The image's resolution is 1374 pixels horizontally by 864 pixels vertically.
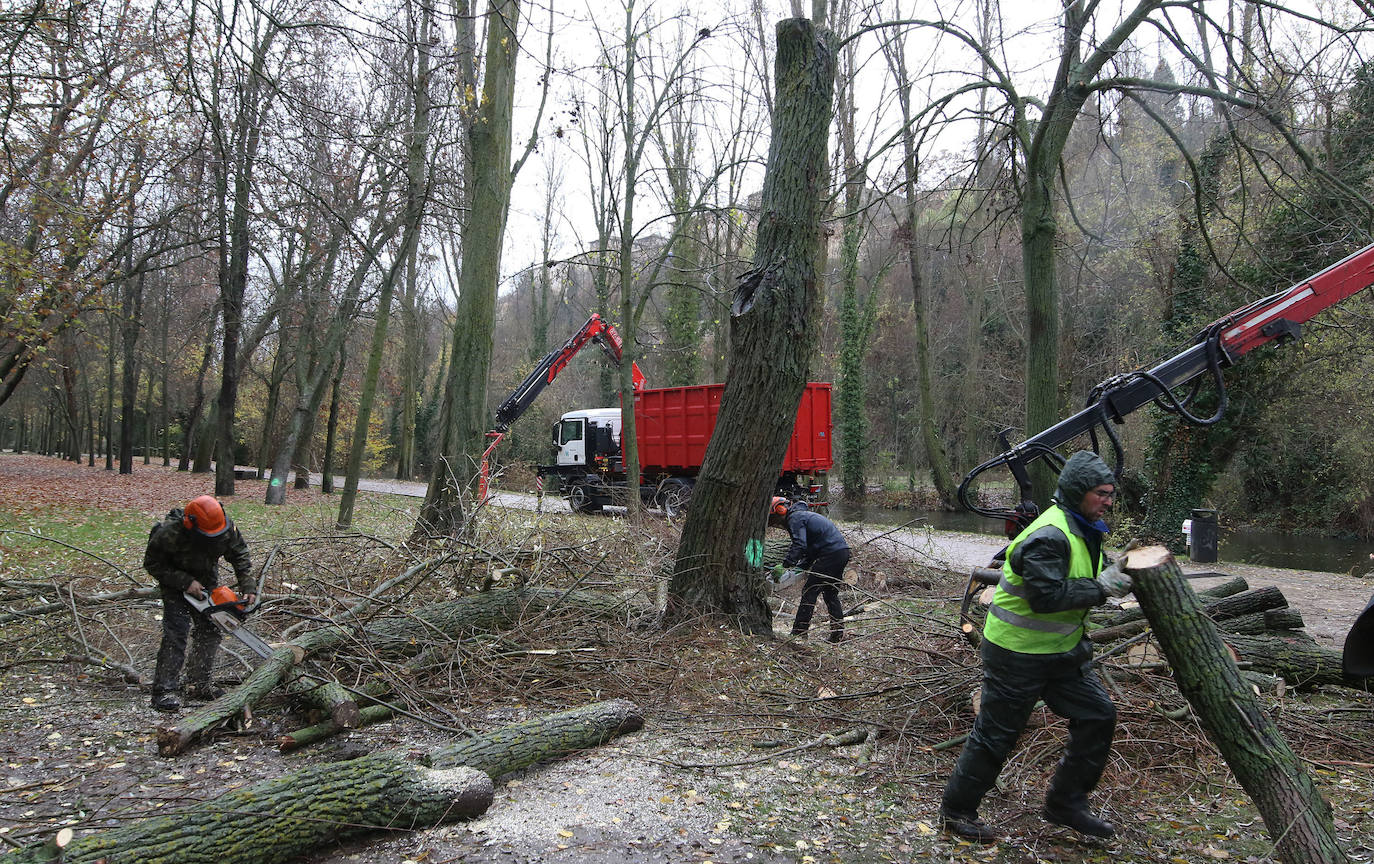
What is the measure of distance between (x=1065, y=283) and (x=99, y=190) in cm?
2314

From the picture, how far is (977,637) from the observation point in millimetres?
4711

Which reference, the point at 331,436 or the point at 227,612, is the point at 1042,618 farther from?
the point at 331,436

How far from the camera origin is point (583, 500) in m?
18.5

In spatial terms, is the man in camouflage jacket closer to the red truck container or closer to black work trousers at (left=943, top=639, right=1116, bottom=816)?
black work trousers at (left=943, top=639, right=1116, bottom=816)

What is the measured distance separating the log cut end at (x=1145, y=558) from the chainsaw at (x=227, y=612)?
487 centimetres

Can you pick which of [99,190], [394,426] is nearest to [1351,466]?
[99,190]

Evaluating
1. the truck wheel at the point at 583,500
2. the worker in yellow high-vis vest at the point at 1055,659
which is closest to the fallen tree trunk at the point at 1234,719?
the worker in yellow high-vis vest at the point at 1055,659

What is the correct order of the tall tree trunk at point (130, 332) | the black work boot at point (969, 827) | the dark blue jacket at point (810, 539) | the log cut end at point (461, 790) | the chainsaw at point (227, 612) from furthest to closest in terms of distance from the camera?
the tall tree trunk at point (130, 332) → the dark blue jacket at point (810, 539) → the chainsaw at point (227, 612) → the log cut end at point (461, 790) → the black work boot at point (969, 827)

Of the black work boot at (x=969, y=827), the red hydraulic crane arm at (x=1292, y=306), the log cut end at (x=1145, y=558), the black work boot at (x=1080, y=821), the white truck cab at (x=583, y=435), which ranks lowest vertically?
the black work boot at (x=969, y=827)

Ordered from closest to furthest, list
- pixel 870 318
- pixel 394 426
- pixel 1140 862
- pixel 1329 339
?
1. pixel 1140 862
2. pixel 1329 339
3. pixel 870 318
4. pixel 394 426

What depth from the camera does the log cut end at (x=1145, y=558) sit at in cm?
331

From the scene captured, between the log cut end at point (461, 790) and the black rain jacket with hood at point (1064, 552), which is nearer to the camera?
the black rain jacket with hood at point (1064, 552)

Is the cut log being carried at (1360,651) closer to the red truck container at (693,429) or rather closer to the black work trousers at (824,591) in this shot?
the black work trousers at (824,591)

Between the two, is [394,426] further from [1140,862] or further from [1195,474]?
[1140,862]
